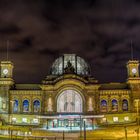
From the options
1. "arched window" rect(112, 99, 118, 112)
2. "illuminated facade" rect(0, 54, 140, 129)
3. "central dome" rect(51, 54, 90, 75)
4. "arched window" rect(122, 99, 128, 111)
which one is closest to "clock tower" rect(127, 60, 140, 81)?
"illuminated facade" rect(0, 54, 140, 129)

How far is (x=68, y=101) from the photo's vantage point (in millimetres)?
106562

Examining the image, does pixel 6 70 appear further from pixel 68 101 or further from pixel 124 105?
pixel 124 105

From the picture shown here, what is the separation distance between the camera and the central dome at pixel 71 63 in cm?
12025

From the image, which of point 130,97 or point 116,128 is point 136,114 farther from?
point 116,128

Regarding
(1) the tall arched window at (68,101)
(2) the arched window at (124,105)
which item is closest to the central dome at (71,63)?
(1) the tall arched window at (68,101)

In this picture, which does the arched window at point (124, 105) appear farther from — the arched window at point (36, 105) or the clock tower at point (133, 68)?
the arched window at point (36, 105)

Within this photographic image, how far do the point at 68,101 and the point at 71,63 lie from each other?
728 inches

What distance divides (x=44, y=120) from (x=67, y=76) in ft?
54.0

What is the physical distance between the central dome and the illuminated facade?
6756 mm

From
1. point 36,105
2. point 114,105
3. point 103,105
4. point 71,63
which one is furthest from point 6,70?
point 114,105

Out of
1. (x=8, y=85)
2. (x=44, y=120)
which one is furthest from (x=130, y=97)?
(x=8, y=85)

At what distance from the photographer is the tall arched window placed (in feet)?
350

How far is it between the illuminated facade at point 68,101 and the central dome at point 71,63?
676cm

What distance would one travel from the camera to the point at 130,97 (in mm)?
110312
